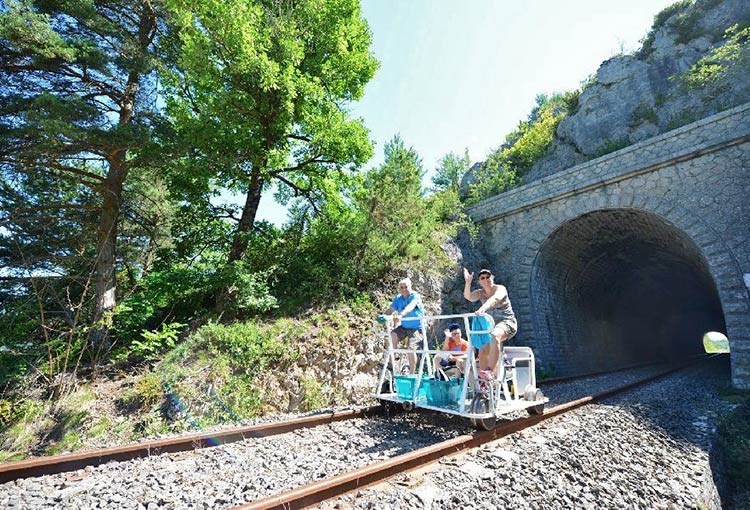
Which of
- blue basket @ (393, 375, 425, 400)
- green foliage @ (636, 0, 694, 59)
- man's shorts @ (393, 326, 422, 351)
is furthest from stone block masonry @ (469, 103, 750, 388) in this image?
green foliage @ (636, 0, 694, 59)

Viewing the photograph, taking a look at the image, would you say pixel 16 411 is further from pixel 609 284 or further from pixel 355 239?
pixel 609 284

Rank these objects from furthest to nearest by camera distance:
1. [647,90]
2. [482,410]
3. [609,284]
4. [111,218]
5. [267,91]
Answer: [647,90], [609,284], [267,91], [111,218], [482,410]

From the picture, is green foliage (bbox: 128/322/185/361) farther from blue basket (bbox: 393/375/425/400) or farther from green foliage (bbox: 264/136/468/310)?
blue basket (bbox: 393/375/425/400)

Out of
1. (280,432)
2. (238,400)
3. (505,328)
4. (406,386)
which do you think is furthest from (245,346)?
(505,328)

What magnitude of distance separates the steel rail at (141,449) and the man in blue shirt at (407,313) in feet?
4.31

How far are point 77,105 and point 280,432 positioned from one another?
22.1ft

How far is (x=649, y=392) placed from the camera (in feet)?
26.0

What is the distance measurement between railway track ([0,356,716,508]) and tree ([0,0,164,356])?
4.30 m

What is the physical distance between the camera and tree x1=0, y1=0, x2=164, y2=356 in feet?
20.6

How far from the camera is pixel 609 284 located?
16391 millimetres

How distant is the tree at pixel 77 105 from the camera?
6.28 m

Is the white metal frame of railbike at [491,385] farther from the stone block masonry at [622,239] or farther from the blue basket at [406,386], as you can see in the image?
the stone block masonry at [622,239]

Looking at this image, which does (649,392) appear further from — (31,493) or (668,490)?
(31,493)

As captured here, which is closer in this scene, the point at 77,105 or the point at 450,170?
the point at 77,105
